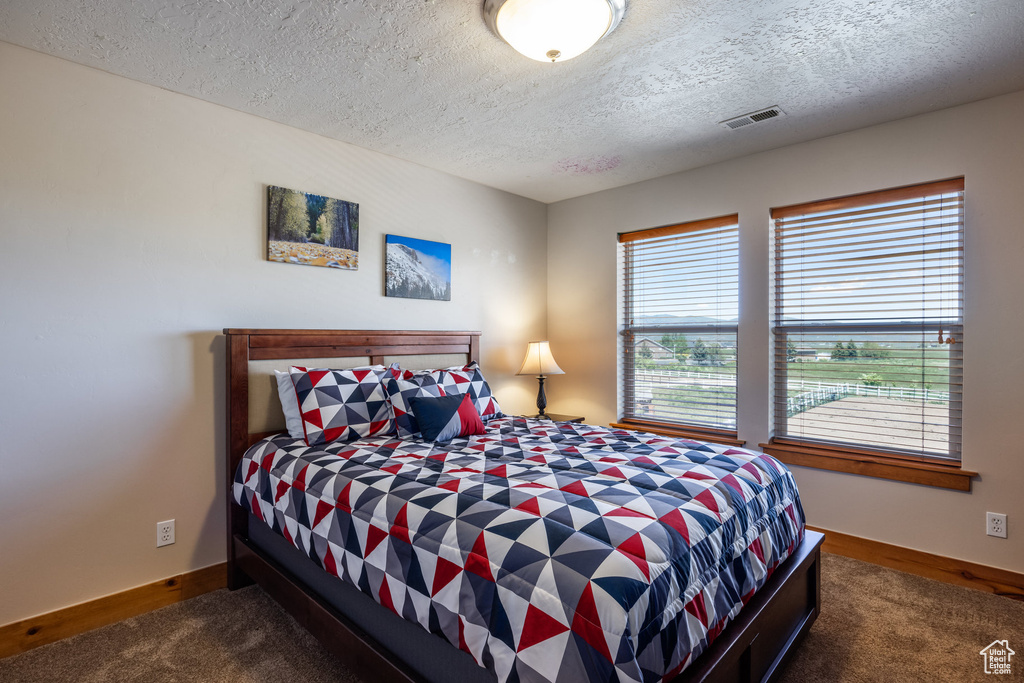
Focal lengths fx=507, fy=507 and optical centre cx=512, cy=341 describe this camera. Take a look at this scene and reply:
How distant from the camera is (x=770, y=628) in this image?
1.72 meters

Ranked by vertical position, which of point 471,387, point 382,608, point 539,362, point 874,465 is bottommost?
point 382,608

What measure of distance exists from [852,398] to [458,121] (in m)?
2.82

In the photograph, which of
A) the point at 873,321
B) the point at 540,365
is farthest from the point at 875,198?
the point at 540,365

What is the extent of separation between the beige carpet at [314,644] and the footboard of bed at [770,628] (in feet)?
0.51

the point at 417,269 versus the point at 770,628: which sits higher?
the point at 417,269

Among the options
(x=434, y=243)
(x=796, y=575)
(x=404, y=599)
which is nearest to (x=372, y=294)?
(x=434, y=243)

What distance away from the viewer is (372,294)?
3.30m

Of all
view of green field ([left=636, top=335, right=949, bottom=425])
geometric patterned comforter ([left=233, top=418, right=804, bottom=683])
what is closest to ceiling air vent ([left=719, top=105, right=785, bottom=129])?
view of green field ([left=636, top=335, right=949, bottom=425])

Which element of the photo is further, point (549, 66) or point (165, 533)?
point (165, 533)

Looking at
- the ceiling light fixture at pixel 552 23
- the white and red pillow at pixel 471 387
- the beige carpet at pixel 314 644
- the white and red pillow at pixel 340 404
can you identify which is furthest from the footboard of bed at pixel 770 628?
the ceiling light fixture at pixel 552 23

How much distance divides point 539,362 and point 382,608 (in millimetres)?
2517

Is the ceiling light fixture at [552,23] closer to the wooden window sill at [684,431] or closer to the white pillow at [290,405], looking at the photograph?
the white pillow at [290,405]

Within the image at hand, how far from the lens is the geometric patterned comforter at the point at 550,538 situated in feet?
3.82

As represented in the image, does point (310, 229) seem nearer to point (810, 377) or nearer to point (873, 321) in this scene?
point (810, 377)
